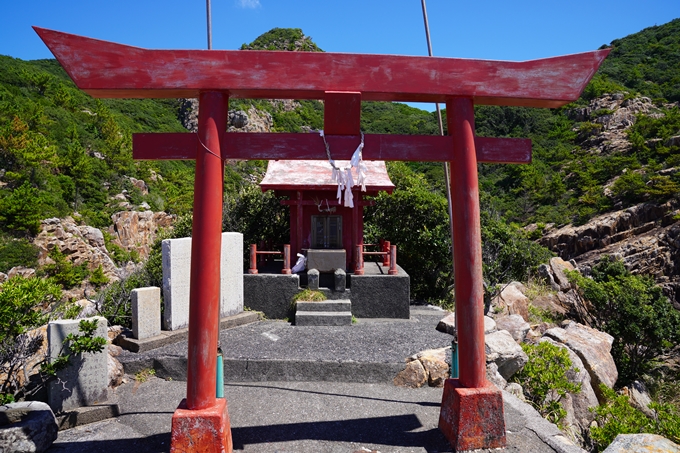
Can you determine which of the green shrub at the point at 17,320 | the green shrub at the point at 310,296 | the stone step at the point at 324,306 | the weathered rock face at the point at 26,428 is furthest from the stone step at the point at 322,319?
the weathered rock face at the point at 26,428

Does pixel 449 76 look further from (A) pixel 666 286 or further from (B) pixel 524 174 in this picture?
(B) pixel 524 174

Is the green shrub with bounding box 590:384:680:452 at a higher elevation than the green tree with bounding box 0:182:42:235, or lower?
lower

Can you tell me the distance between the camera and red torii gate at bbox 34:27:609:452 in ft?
13.0

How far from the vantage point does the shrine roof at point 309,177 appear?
1061 cm

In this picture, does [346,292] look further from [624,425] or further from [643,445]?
[643,445]

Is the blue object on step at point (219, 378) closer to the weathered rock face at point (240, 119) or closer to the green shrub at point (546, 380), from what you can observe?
the green shrub at point (546, 380)

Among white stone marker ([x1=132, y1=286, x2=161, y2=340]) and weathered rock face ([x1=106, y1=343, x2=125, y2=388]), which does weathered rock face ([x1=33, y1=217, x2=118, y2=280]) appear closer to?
white stone marker ([x1=132, y1=286, x2=161, y2=340])

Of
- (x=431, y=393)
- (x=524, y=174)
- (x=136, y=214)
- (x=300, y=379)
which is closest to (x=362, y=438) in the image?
(x=431, y=393)

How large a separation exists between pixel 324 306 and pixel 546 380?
16.2 ft

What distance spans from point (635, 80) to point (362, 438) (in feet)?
187

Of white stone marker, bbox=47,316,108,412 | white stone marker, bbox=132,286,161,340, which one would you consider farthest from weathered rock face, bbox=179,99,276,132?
white stone marker, bbox=47,316,108,412

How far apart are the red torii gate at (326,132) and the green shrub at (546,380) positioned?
230 centimetres

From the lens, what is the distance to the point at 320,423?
4.90 meters

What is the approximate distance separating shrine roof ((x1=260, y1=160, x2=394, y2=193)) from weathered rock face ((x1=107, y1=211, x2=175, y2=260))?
56.6ft
